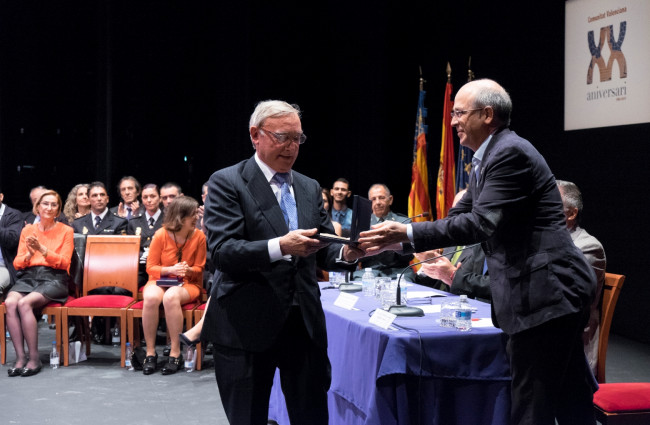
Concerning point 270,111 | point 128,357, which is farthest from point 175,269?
point 270,111

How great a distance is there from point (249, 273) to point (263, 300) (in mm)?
91

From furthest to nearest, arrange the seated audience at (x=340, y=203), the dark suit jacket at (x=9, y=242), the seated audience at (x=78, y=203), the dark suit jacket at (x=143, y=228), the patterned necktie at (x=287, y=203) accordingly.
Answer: the seated audience at (x=340, y=203) → the seated audience at (x=78, y=203) → the dark suit jacket at (x=143, y=228) → the dark suit jacket at (x=9, y=242) → the patterned necktie at (x=287, y=203)

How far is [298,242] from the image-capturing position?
1975 millimetres

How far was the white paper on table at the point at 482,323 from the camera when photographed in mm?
2775

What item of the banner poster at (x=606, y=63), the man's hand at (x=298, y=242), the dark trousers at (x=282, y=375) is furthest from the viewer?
the banner poster at (x=606, y=63)

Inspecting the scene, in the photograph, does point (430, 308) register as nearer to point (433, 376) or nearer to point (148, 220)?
point (433, 376)

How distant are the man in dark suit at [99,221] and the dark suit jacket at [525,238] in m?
4.65

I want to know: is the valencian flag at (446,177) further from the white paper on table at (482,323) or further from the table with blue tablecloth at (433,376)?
the table with blue tablecloth at (433,376)

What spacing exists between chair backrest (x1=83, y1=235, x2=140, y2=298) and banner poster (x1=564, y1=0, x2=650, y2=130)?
3833mm

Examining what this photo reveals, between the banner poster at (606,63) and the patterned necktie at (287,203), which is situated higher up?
the banner poster at (606,63)

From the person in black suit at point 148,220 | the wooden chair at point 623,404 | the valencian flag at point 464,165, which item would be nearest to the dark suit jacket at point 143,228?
the person in black suit at point 148,220

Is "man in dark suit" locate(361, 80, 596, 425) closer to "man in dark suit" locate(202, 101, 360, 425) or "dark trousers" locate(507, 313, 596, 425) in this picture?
"dark trousers" locate(507, 313, 596, 425)

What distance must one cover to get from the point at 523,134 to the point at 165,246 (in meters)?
3.59

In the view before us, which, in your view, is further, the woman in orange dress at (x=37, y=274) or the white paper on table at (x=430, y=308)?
the woman in orange dress at (x=37, y=274)
